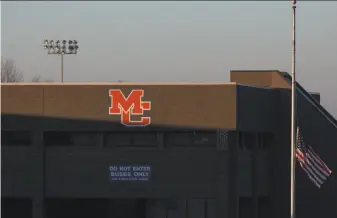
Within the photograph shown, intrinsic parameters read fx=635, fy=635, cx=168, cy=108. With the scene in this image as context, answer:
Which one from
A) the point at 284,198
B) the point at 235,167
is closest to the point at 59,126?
the point at 235,167

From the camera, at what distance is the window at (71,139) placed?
30.0m

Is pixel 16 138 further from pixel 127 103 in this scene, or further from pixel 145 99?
pixel 145 99

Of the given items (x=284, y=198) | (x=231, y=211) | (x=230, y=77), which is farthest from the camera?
(x=230, y=77)

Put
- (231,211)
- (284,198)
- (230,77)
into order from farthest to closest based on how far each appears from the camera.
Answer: (230,77) → (284,198) → (231,211)

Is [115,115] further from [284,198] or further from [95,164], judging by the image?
[284,198]

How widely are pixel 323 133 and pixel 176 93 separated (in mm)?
8360

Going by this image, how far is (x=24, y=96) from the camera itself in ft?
97.9

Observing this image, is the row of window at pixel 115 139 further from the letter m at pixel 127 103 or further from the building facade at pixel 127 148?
the letter m at pixel 127 103

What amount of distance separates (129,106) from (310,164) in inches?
342

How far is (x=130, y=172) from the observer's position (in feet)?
97.6

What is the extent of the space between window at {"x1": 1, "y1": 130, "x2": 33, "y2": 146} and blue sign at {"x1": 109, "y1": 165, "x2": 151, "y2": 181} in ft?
13.6

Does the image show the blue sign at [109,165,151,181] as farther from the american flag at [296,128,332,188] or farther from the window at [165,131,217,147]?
the american flag at [296,128,332,188]

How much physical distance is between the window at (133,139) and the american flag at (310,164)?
7.07 m

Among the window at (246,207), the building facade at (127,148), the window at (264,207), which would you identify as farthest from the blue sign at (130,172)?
the window at (264,207)
